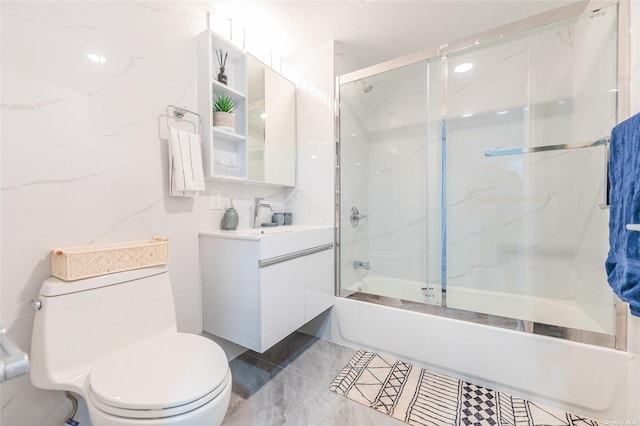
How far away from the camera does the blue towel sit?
3.05ft

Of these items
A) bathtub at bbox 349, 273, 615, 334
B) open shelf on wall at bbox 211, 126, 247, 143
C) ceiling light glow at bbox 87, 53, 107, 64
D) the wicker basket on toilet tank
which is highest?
ceiling light glow at bbox 87, 53, 107, 64

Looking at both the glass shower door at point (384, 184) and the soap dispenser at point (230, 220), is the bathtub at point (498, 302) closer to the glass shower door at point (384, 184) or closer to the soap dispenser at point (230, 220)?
the glass shower door at point (384, 184)

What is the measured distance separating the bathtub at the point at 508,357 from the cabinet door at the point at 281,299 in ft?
1.69

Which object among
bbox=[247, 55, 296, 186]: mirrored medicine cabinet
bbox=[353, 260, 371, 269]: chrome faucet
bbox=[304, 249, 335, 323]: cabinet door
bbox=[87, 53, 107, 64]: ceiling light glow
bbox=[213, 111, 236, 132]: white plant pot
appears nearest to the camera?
bbox=[87, 53, 107, 64]: ceiling light glow

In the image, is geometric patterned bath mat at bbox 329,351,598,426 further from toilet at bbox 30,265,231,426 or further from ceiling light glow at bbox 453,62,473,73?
ceiling light glow at bbox 453,62,473,73

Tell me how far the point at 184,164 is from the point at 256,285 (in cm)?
73

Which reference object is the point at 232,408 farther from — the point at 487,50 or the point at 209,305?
the point at 487,50

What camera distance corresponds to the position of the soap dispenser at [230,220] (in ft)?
5.41

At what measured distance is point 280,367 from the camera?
1.65 metres

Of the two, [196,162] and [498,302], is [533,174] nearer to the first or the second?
[498,302]

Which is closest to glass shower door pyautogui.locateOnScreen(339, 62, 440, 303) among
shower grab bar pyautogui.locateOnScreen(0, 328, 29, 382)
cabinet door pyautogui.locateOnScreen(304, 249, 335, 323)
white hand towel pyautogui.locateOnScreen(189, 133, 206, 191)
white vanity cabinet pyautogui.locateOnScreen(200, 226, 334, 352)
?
cabinet door pyautogui.locateOnScreen(304, 249, 335, 323)

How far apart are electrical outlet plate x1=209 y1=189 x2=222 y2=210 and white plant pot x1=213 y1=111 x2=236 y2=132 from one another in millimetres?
395

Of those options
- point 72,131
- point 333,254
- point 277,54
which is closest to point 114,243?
point 72,131

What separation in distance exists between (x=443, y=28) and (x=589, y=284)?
6.38 feet
